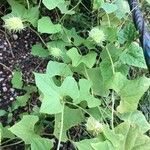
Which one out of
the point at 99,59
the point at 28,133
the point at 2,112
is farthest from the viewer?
the point at 99,59

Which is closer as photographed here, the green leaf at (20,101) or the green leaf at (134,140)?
the green leaf at (134,140)

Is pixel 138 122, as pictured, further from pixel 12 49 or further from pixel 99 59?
pixel 12 49

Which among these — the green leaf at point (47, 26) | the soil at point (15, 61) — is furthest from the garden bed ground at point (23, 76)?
the green leaf at point (47, 26)

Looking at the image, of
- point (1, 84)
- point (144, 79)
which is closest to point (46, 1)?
point (1, 84)

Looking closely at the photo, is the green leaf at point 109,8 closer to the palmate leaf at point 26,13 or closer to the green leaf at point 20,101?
the palmate leaf at point 26,13

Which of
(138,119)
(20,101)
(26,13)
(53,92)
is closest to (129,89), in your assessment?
(138,119)

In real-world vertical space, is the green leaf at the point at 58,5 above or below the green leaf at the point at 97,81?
above
